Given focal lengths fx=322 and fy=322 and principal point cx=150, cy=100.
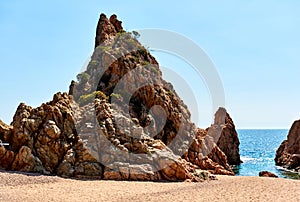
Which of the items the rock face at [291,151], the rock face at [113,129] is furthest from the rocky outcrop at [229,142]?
the rock face at [113,129]

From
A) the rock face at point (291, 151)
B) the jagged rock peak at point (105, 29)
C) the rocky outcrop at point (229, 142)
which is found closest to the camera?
the jagged rock peak at point (105, 29)

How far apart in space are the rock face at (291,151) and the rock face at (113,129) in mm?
28432

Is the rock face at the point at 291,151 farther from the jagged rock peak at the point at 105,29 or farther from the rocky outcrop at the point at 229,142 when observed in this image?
the jagged rock peak at the point at 105,29

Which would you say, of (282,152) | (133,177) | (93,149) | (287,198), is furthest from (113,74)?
(282,152)

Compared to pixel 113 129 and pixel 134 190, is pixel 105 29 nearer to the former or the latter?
pixel 113 129

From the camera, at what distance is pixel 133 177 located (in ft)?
97.8

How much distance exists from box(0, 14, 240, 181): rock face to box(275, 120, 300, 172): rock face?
28.4m

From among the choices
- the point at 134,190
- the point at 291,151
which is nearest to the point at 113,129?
the point at 134,190

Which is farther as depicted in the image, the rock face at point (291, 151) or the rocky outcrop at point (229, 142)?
the rocky outcrop at point (229, 142)

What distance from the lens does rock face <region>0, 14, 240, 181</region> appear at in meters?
30.3

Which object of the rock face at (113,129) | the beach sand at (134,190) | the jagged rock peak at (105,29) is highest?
the jagged rock peak at (105,29)

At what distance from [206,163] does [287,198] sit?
18.3 m

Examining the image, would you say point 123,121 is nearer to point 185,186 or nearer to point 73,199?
point 185,186

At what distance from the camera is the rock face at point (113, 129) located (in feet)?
99.5
